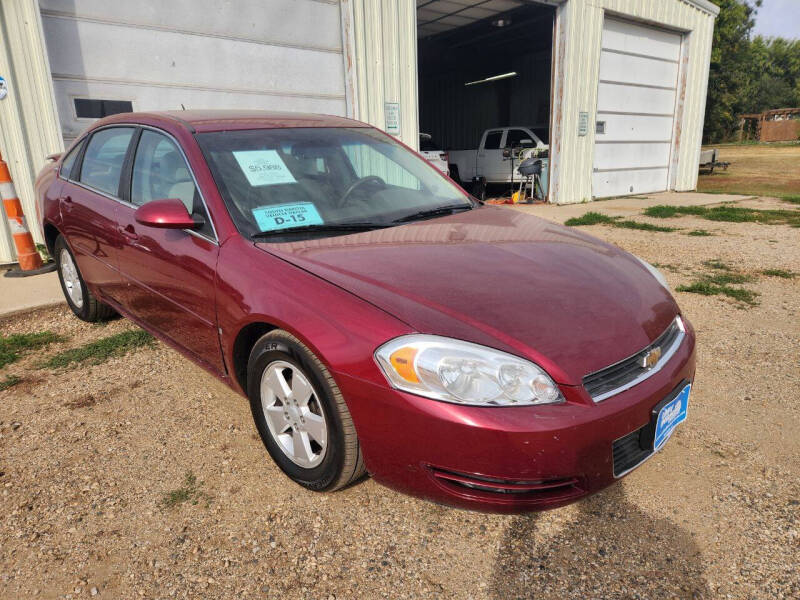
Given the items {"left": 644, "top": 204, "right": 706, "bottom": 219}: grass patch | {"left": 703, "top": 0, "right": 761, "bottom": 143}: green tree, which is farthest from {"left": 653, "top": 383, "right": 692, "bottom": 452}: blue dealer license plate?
{"left": 703, "top": 0, "right": 761, "bottom": 143}: green tree

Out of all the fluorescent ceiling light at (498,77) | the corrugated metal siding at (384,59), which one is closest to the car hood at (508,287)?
the corrugated metal siding at (384,59)

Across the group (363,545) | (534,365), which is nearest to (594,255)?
(534,365)

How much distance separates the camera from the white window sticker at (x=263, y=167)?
2.61 metres

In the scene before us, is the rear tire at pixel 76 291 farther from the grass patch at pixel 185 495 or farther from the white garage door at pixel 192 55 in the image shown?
the white garage door at pixel 192 55

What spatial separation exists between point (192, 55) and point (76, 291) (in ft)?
12.7

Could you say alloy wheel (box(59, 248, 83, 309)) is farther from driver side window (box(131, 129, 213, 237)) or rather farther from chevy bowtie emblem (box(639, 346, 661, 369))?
chevy bowtie emblem (box(639, 346, 661, 369))

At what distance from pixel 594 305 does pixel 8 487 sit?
2.45m

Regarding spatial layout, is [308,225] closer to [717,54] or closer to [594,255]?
[594,255]

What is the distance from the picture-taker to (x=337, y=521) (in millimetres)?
2094

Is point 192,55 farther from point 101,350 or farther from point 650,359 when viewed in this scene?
point 650,359

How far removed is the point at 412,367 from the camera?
1764mm

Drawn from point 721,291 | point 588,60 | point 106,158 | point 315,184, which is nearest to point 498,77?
point 588,60

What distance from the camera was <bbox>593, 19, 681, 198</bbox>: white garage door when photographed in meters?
11.6

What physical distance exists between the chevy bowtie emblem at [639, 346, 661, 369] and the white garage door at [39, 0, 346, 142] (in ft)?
20.8
